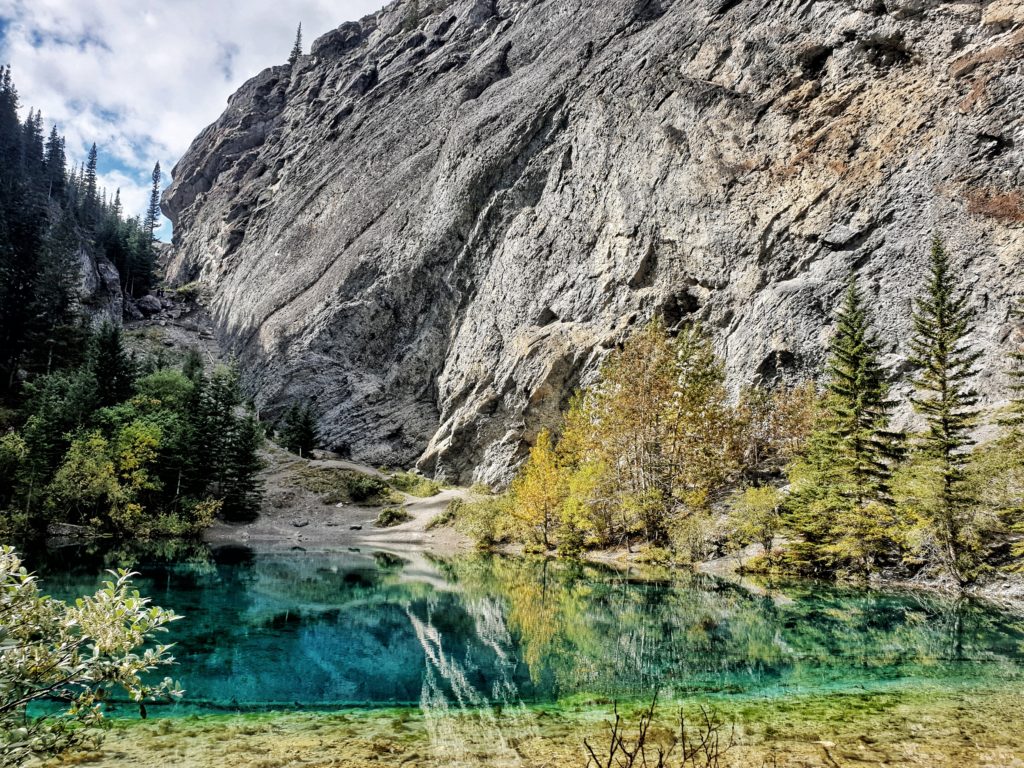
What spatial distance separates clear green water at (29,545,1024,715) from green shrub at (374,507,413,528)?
27.2 metres

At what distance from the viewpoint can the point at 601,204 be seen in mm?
63000

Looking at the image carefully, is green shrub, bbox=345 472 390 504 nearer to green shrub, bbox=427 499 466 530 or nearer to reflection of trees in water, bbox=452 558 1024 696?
green shrub, bbox=427 499 466 530

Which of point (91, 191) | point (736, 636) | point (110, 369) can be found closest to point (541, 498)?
point (736, 636)

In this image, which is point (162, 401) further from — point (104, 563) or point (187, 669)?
point (187, 669)

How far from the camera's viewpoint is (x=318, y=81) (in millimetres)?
131625

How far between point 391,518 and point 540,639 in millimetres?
43571

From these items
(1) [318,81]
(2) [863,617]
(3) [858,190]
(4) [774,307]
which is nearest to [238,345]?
(1) [318,81]

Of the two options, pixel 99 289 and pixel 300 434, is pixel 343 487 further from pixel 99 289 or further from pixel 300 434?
pixel 99 289

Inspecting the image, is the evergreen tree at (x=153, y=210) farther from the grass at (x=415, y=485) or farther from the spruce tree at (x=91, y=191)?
the grass at (x=415, y=485)

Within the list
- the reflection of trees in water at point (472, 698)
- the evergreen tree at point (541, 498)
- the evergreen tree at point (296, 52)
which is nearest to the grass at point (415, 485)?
the evergreen tree at point (541, 498)

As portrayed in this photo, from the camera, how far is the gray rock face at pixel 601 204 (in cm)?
4125

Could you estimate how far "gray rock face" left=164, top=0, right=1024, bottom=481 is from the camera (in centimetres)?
4125

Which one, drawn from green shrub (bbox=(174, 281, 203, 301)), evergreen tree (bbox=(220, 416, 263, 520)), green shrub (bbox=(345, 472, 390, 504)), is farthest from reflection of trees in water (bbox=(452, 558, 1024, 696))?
green shrub (bbox=(174, 281, 203, 301))

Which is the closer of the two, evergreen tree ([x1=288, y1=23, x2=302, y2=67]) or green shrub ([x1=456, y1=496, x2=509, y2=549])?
green shrub ([x1=456, y1=496, x2=509, y2=549])
